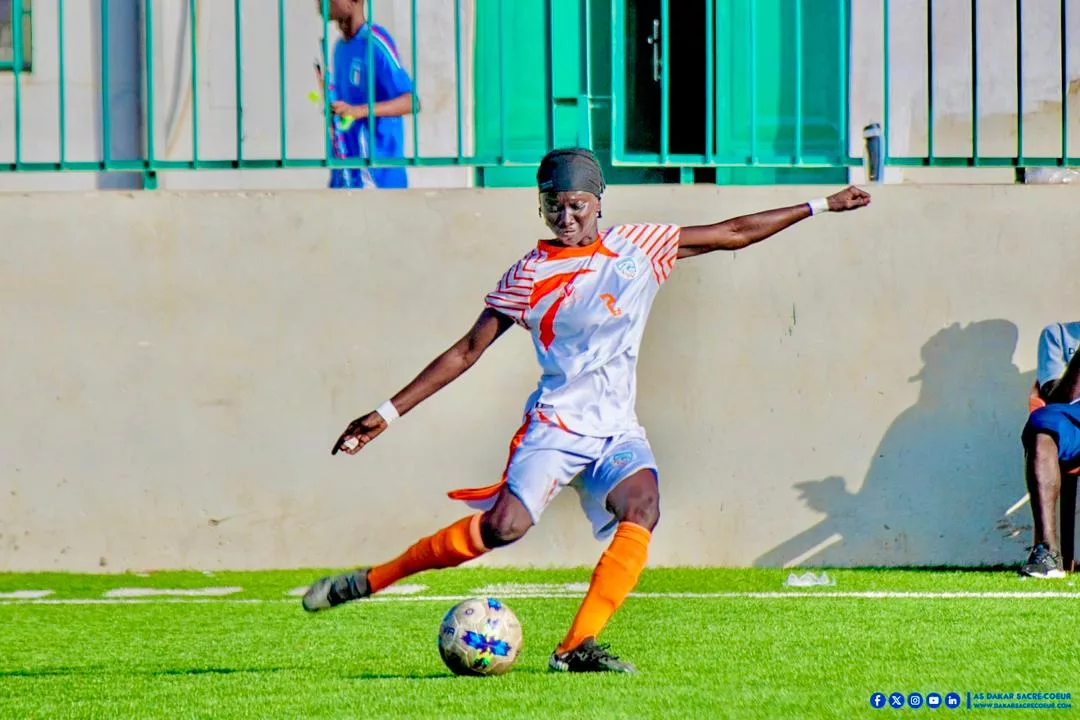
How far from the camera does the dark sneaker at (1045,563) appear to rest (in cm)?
847

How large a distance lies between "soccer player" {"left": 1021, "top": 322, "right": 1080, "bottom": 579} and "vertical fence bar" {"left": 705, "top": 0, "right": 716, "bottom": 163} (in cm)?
208

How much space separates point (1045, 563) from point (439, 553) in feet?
A: 11.2

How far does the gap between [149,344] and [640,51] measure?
298 cm

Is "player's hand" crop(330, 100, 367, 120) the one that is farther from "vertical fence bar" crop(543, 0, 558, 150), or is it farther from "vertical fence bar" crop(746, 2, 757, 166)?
"vertical fence bar" crop(746, 2, 757, 166)

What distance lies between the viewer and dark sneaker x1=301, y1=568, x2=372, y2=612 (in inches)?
249

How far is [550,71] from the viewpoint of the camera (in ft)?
31.9

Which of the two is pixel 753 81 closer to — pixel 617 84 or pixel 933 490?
pixel 617 84

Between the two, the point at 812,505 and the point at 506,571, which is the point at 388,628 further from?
the point at 812,505

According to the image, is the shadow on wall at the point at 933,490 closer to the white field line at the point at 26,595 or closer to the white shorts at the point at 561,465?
the white shorts at the point at 561,465

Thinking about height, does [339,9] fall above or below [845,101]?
above

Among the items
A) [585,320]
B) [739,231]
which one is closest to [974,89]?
[739,231]

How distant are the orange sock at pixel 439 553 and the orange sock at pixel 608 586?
451mm

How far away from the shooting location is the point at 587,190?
6.54 metres

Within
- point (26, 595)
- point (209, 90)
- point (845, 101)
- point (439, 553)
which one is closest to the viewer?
point (439, 553)
